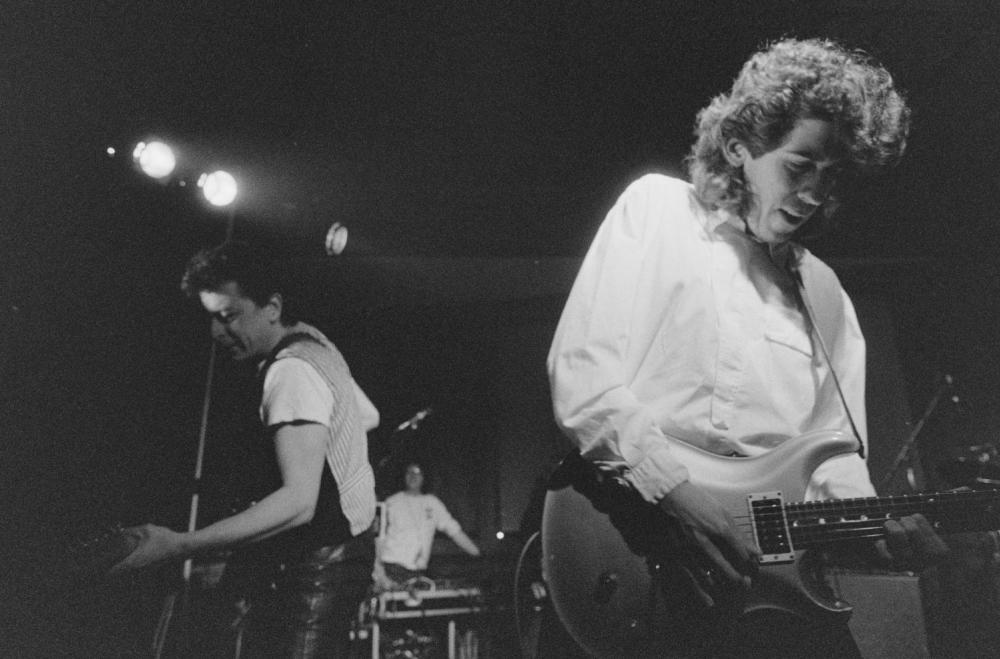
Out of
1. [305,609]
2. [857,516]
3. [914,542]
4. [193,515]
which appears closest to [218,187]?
[193,515]

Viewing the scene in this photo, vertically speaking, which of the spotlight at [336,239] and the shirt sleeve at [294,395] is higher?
the spotlight at [336,239]

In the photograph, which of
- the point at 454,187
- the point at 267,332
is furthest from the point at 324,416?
the point at 454,187

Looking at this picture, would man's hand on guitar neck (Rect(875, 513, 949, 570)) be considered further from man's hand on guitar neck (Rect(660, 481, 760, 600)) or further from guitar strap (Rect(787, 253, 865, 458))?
man's hand on guitar neck (Rect(660, 481, 760, 600))

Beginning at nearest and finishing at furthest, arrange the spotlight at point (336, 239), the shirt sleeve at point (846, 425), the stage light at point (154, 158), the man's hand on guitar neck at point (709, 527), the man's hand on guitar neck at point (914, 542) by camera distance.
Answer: the man's hand on guitar neck at point (709, 527)
the man's hand on guitar neck at point (914, 542)
the shirt sleeve at point (846, 425)
the stage light at point (154, 158)
the spotlight at point (336, 239)

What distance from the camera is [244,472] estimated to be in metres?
2.23

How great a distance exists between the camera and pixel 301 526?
5.89ft

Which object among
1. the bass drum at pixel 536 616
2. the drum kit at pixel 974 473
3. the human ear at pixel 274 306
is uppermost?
the human ear at pixel 274 306

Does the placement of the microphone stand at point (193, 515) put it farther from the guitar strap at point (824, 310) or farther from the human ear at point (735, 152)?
the human ear at point (735, 152)

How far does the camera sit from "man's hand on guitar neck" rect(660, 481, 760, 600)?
1150 mm

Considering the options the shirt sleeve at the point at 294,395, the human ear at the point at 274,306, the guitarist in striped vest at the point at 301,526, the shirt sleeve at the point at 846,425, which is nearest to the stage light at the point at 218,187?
the human ear at the point at 274,306

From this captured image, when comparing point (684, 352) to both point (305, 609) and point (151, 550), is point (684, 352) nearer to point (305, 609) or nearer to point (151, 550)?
point (305, 609)

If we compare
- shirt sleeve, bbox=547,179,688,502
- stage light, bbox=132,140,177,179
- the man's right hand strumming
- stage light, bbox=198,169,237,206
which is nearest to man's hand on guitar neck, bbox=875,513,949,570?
the man's right hand strumming

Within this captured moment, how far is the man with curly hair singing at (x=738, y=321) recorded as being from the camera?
1.19m

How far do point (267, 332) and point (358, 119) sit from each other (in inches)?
85.1
